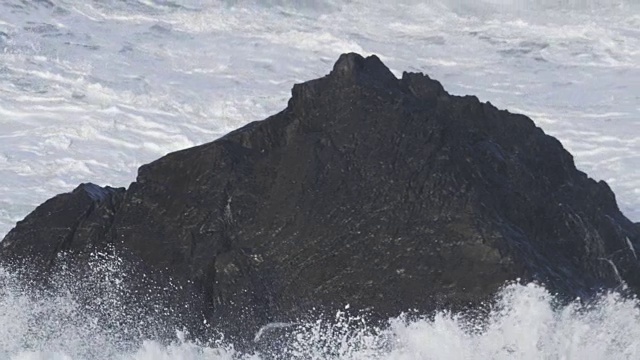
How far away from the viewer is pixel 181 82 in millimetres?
25531

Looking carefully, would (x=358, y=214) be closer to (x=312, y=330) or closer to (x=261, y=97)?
(x=312, y=330)

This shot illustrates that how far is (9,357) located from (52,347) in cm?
32

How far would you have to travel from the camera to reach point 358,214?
10.8 m

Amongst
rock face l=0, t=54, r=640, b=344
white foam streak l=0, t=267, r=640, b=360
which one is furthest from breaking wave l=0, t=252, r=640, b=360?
rock face l=0, t=54, r=640, b=344

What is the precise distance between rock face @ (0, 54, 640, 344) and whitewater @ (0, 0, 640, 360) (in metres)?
0.26

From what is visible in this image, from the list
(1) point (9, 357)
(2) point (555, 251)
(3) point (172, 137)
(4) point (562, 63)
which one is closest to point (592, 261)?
(2) point (555, 251)

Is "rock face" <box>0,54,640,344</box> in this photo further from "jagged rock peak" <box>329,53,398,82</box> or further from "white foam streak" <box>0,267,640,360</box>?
"white foam streak" <box>0,267,640,360</box>

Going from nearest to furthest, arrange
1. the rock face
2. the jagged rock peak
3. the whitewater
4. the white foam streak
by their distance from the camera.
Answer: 1. the white foam streak
2. the whitewater
3. the rock face
4. the jagged rock peak

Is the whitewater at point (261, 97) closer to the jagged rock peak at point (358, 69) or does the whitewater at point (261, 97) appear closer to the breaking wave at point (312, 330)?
the breaking wave at point (312, 330)

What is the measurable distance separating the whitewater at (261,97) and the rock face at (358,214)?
10.3 inches

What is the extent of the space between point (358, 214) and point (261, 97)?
46.9 feet

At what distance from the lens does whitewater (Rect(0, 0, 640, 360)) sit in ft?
33.7

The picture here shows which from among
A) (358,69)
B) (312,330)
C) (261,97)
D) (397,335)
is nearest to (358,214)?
(312,330)

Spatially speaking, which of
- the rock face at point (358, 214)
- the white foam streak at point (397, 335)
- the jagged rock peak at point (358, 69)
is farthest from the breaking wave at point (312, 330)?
the jagged rock peak at point (358, 69)
